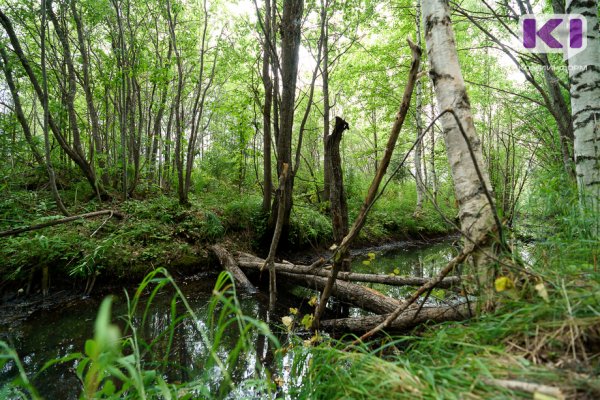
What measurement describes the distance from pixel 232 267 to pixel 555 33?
221 inches

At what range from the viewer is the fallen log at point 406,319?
6.71 feet

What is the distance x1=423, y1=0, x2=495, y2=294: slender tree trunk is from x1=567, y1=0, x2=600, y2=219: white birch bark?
1.60 m

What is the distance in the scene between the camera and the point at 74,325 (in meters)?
3.25

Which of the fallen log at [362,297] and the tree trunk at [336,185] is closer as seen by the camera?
the fallen log at [362,297]

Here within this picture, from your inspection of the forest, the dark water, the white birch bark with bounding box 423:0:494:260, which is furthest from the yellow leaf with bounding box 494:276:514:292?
the dark water

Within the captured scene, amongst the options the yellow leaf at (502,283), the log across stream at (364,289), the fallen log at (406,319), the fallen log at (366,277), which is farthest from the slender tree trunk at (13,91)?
the yellow leaf at (502,283)

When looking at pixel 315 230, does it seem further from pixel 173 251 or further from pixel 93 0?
pixel 93 0

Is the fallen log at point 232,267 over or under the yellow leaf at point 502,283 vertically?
under

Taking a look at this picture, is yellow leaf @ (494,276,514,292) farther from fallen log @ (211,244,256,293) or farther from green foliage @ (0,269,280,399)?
fallen log @ (211,244,256,293)

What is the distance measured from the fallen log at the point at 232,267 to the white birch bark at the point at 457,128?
11.2 feet

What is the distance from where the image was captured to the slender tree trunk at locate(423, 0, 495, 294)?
1.68 m

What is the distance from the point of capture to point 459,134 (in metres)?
1.85

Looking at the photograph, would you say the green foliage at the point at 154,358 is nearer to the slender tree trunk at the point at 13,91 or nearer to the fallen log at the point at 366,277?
the fallen log at the point at 366,277

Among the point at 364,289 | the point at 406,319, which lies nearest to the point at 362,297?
the point at 364,289
